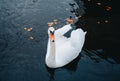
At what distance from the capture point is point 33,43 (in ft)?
35.1

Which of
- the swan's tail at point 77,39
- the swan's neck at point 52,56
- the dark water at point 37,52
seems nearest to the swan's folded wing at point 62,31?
the swan's tail at point 77,39

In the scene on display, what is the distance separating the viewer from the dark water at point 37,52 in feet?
30.3

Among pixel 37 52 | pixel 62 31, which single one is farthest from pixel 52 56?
pixel 62 31

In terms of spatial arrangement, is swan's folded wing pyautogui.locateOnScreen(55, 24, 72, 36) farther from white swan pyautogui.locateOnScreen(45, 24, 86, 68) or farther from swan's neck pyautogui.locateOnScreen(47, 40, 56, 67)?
swan's neck pyautogui.locateOnScreen(47, 40, 56, 67)

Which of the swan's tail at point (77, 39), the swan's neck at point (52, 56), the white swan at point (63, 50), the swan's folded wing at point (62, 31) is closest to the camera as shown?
the swan's neck at point (52, 56)

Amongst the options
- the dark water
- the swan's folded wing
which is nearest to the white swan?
the swan's folded wing

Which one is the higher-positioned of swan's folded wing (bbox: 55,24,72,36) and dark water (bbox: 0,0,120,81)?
swan's folded wing (bbox: 55,24,72,36)

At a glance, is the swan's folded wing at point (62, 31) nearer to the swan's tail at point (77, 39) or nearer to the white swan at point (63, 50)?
the white swan at point (63, 50)

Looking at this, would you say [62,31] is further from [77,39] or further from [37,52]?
[37,52]

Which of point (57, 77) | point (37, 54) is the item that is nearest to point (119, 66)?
point (57, 77)

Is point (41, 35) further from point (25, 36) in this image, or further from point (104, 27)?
point (104, 27)

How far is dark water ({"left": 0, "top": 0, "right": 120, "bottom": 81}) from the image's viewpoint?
9.24 metres

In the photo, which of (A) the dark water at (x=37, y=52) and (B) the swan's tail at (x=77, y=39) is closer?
(A) the dark water at (x=37, y=52)

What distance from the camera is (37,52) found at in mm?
10242
